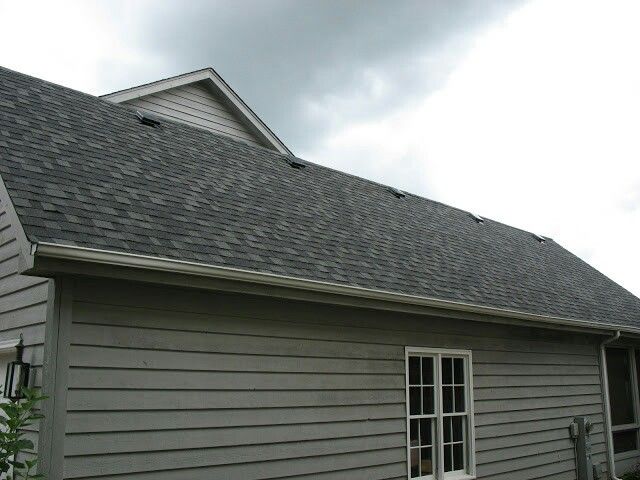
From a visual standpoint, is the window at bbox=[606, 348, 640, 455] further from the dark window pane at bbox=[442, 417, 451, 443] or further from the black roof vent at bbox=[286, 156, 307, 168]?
the black roof vent at bbox=[286, 156, 307, 168]

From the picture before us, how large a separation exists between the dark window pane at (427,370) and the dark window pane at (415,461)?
80 cm

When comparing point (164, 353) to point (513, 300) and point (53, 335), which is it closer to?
point (53, 335)

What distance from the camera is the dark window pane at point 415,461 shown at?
7.36 meters

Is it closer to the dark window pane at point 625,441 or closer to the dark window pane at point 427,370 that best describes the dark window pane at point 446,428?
the dark window pane at point 427,370

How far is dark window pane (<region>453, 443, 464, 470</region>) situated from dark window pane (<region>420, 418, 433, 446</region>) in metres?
0.52

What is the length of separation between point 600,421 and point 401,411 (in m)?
5.60

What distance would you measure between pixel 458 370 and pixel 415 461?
138 centimetres

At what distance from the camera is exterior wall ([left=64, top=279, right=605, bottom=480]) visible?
4.99m

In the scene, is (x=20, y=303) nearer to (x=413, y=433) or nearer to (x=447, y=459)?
(x=413, y=433)

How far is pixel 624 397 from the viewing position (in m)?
12.6

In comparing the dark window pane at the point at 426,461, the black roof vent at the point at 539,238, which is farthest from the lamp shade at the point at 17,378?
the black roof vent at the point at 539,238

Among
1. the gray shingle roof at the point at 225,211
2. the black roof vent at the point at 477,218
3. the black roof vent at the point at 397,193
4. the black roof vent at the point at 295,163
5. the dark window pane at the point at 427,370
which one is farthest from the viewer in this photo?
the black roof vent at the point at 477,218

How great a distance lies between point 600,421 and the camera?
1109cm

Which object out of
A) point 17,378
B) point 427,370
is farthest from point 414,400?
point 17,378
